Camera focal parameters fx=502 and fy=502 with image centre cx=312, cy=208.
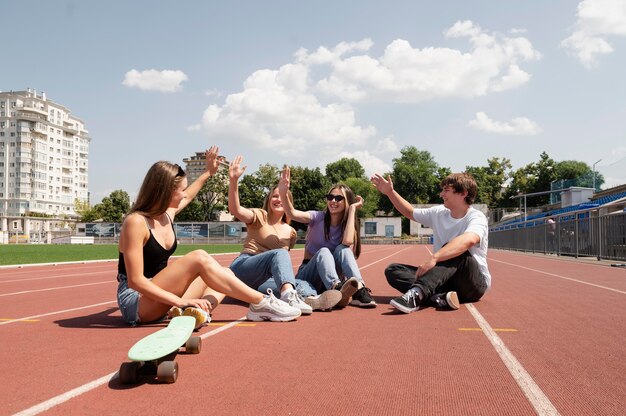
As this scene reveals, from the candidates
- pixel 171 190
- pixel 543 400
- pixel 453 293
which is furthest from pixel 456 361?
pixel 171 190

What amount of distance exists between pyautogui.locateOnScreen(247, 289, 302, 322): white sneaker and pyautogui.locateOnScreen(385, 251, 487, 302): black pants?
1378mm

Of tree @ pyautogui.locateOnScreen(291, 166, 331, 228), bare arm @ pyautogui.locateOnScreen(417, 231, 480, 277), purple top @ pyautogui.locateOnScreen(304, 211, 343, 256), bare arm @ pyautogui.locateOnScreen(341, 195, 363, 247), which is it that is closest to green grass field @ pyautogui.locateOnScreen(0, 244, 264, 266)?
purple top @ pyautogui.locateOnScreen(304, 211, 343, 256)

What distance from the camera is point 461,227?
5.58m

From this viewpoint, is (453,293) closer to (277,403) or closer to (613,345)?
(613,345)

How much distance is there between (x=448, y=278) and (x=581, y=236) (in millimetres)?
12414

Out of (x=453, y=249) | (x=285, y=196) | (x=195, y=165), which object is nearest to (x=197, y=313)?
(x=285, y=196)

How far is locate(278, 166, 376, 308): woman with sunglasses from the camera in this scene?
553 centimetres

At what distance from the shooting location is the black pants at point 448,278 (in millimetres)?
5215

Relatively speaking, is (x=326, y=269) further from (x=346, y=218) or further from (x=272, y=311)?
(x=272, y=311)

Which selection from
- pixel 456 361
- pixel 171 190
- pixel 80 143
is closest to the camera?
pixel 456 361

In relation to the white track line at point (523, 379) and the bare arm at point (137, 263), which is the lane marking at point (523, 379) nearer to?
the white track line at point (523, 379)

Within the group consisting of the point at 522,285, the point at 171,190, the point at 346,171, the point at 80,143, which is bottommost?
the point at 522,285

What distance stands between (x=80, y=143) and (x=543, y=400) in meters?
140

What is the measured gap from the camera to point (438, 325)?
4.51m
